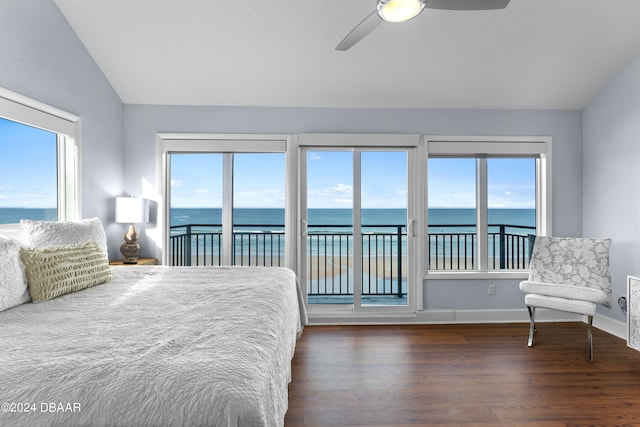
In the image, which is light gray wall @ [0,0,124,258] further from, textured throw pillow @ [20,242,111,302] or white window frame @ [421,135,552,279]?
white window frame @ [421,135,552,279]

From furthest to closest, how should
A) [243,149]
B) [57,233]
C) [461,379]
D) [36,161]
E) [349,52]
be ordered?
[243,149], [349,52], [36,161], [461,379], [57,233]

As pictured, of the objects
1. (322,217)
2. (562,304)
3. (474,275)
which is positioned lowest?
(562,304)

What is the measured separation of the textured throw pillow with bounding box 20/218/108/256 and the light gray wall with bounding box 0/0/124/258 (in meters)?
0.85

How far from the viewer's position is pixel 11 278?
177 centimetres

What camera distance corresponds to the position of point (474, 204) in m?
4.11

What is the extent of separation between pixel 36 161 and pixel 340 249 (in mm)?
3346

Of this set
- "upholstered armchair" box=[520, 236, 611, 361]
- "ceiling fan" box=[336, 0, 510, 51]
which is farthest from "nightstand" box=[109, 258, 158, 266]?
"upholstered armchair" box=[520, 236, 611, 361]

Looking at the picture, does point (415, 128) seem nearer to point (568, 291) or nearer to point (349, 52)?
point (349, 52)

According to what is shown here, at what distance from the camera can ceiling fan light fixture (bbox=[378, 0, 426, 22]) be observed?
5.77 feet

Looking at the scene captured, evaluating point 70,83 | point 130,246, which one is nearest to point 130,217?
point 130,246

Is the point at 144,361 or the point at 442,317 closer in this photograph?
the point at 144,361

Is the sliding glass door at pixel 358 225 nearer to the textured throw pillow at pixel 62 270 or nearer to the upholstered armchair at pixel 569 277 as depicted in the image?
the upholstered armchair at pixel 569 277

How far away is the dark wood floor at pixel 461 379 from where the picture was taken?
6.79 feet

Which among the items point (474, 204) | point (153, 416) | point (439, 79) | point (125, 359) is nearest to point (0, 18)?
point (125, 359)
